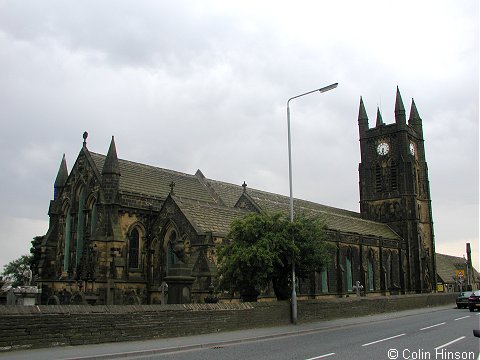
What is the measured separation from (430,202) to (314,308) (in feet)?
157

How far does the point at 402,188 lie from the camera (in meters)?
64.7

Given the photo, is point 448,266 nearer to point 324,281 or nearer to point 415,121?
point 415,121

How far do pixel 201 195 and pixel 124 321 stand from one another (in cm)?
2786

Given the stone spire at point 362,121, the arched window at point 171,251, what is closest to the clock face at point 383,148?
the stone spire at point 362,121

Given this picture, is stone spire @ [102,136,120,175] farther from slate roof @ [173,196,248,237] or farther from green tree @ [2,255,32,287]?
green tree @ [2,255,32,287]

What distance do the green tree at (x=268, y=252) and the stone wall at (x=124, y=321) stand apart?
62.7 inches

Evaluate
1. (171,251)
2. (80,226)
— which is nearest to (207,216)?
(171,251)

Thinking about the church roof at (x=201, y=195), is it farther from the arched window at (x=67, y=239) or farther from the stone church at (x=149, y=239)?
the arched window at (x=67, y=239)

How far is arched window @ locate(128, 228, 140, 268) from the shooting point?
114ft

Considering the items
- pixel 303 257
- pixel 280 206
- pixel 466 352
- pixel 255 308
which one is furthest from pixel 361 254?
pixel 466 352

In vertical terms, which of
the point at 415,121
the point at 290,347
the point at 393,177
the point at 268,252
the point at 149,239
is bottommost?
the point at 290,347

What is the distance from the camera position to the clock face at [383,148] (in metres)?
67.1

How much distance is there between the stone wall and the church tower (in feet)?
132

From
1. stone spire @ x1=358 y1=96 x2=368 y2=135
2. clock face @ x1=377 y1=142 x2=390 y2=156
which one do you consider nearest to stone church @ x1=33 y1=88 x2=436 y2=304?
clock face @ x1=377 y1=142 x2=390 y2=156
